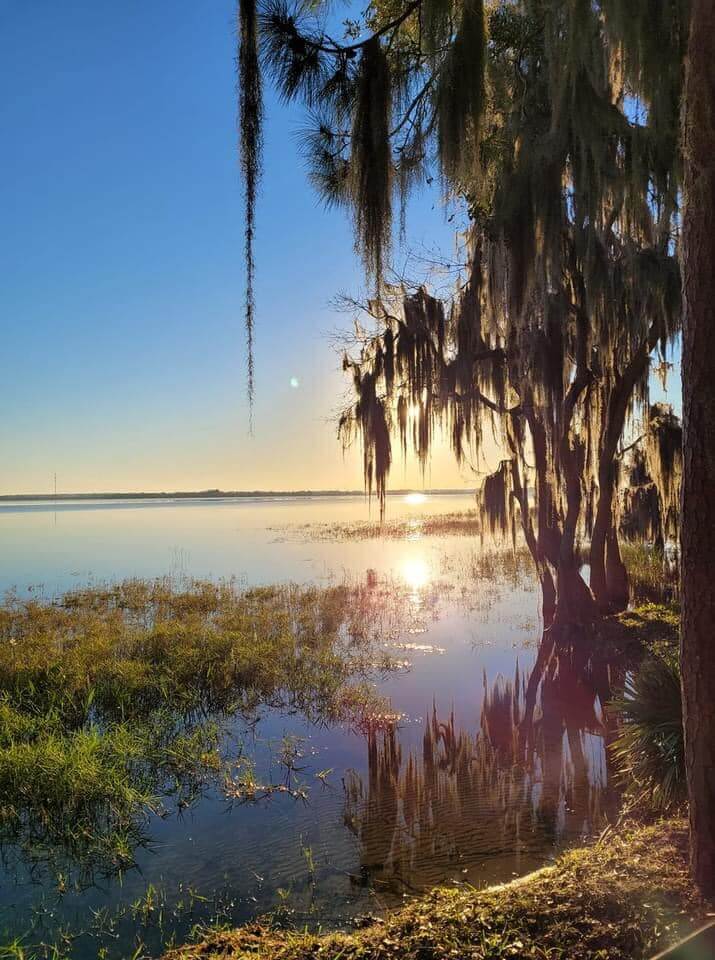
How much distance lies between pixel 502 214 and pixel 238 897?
8.28m

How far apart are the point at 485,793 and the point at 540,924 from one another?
2714mm

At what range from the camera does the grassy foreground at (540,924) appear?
297 cm

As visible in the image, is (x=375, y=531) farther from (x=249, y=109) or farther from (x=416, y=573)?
(x=249, y=109)

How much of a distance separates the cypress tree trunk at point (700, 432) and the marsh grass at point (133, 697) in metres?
4.03

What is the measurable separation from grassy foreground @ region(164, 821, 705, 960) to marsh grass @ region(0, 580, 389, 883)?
1.97 meters

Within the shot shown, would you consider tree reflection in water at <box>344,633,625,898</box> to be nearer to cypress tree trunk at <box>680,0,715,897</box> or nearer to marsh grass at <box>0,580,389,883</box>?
marsh grass at <box>0,580,389,883</box>

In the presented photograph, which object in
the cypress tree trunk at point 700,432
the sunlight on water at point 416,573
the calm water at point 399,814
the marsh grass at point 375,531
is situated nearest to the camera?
the cypress tree trunk at point 700,432

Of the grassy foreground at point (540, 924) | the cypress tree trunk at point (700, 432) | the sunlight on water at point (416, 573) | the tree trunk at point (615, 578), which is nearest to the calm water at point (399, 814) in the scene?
the grassy foreground at point (540, 924)

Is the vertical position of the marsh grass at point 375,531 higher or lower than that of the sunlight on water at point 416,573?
higher

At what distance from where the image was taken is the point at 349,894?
4188 millimetres

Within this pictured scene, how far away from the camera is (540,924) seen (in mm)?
3148

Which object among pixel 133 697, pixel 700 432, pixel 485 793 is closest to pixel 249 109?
pixel 700 432

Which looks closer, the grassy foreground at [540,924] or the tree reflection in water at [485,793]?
the grassy foreground at [540,924]

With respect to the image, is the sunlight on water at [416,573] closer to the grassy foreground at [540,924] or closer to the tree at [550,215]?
the tree at [550,215]
